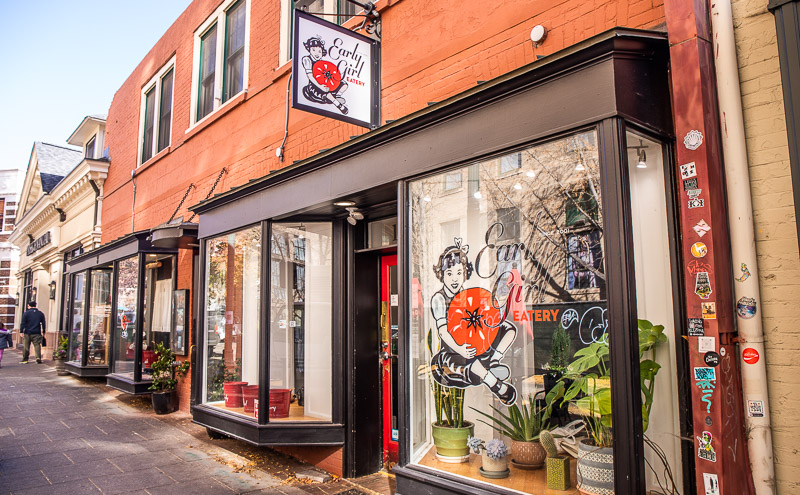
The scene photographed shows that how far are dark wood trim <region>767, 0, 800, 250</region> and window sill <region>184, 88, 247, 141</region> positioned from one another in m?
7.17

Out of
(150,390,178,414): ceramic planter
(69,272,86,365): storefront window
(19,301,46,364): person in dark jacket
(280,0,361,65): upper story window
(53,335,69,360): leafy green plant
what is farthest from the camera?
(19,301,46,364): person in dark jacket

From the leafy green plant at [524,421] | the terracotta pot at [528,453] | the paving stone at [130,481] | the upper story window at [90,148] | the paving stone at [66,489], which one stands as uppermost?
the upper story window at [90,148]

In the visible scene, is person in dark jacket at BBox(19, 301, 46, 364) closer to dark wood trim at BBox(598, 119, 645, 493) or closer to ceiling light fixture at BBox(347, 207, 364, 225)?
ceiling light fixture at BBox(347, 207, 364, 225)

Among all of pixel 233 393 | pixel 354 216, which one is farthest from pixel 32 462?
pixel 354 216

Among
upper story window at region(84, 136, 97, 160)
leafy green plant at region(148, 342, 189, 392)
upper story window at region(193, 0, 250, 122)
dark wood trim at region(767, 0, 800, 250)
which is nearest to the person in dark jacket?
upper story window at region(84, 136, 97, 160)

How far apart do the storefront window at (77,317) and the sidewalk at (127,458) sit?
3.88 meters

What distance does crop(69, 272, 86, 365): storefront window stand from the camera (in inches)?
551

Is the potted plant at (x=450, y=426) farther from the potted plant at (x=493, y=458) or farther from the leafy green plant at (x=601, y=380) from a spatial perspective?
the leafy green plant at (x=601, y=380)

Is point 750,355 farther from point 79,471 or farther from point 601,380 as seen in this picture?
point 79,471

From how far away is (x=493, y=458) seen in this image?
4.06m

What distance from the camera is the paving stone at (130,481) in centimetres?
547

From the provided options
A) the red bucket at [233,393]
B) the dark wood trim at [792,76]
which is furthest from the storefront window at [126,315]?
the dark wood trim at [792,76]

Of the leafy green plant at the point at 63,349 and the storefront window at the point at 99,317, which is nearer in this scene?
the storefront window at the point at 99,317

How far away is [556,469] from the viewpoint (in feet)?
12.2
